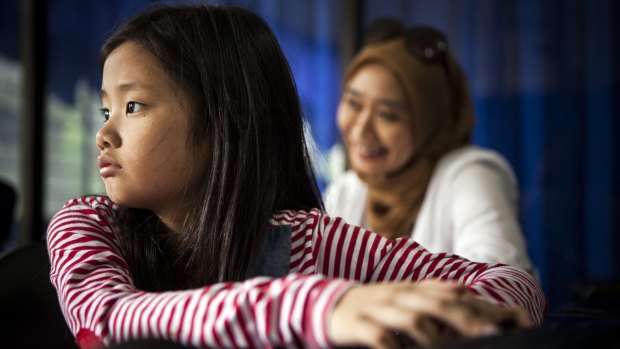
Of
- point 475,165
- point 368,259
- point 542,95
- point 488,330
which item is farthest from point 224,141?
point 542,95

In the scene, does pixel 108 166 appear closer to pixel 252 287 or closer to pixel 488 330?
pixel 252 287

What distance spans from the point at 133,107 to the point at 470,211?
3.69 feet

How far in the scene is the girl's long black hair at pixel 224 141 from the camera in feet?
2.46

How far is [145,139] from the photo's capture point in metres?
0.75

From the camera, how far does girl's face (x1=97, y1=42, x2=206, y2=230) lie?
0.76 metres

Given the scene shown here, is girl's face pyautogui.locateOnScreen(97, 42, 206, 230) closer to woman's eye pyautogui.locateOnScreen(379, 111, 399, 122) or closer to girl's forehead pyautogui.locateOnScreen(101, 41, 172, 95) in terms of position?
girl's forehead pyautogui.locateOnScreen(101, 41, 172, 95)

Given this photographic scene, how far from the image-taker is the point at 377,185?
1.97 metres

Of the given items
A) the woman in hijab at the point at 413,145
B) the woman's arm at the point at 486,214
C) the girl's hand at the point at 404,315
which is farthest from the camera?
the woman in hijab at the point at 413,145

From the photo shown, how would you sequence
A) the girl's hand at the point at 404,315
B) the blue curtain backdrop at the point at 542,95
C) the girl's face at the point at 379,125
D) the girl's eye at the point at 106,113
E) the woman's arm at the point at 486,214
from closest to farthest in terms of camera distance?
1. the girl's hand at the point at 404,315
2. the girl's eye at the point at 106,113
3. the woman's arm at the point at 486,214
4. the girl's face at the point at 379,125
5. the blue curtain backdrop at the point at 542,95

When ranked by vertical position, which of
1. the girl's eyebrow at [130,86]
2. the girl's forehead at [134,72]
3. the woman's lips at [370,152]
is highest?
the girl's forehead at [134,72]

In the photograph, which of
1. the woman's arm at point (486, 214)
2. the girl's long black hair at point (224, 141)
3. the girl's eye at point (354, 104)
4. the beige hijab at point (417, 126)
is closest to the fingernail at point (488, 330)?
the girl's long black hair at point (224, 141)

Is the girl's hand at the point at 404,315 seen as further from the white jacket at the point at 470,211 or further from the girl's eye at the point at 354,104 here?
the girl's eye at the point at 354,104

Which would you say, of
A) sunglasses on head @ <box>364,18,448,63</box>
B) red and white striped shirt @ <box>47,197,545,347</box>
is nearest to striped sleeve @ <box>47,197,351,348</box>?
red and white striped shirt @ <box>47,197,545,347</box>

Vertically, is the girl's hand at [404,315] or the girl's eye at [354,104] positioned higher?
the girl's hand at [404,315]
